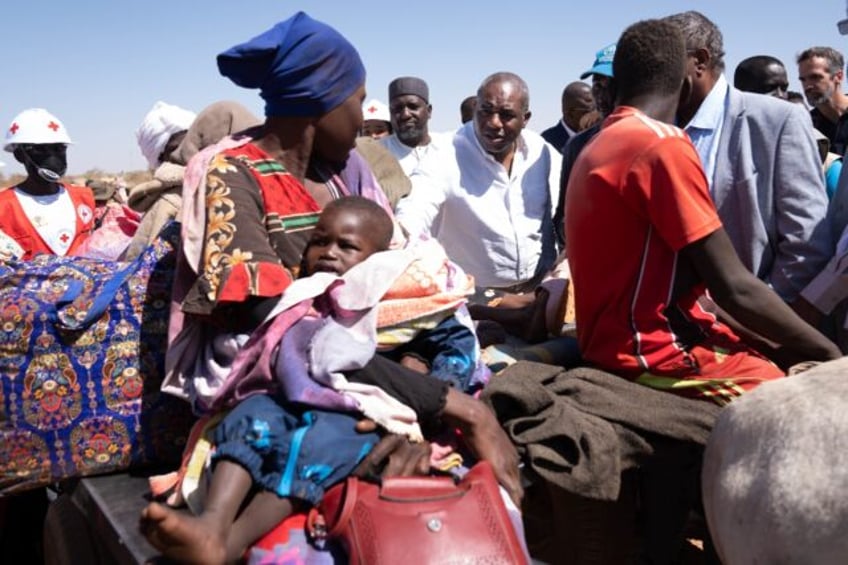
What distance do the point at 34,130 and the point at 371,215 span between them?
181 inches

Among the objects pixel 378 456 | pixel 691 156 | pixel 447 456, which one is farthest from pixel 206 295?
pixel 691 156

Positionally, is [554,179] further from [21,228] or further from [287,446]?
[21,228]

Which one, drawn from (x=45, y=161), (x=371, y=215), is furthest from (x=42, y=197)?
(x=371, y=215)

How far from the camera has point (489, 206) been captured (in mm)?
5012

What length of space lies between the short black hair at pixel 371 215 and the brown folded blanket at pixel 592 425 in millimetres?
590

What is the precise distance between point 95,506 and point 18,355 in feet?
1.72

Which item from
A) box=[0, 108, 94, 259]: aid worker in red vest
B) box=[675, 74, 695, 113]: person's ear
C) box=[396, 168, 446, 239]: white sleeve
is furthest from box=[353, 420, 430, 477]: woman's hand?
box=[0, 108, 94, 259]: aid worker in red vest

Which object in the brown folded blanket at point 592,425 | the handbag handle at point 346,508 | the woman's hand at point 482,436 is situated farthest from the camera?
the brown folded blanket at point 592,425

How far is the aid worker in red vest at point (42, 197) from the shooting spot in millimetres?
5938

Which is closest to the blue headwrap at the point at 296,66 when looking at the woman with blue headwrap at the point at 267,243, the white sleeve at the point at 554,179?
the woman with blue headwrap at the point at 267,243

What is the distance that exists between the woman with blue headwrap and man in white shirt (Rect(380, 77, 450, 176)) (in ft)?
15.5

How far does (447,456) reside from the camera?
231 centimetres

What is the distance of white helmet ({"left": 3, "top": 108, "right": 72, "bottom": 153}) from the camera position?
20.0 feet

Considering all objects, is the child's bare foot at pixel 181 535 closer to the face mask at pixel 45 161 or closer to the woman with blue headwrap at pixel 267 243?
the woman with blue headwrap at pixel 267 243
